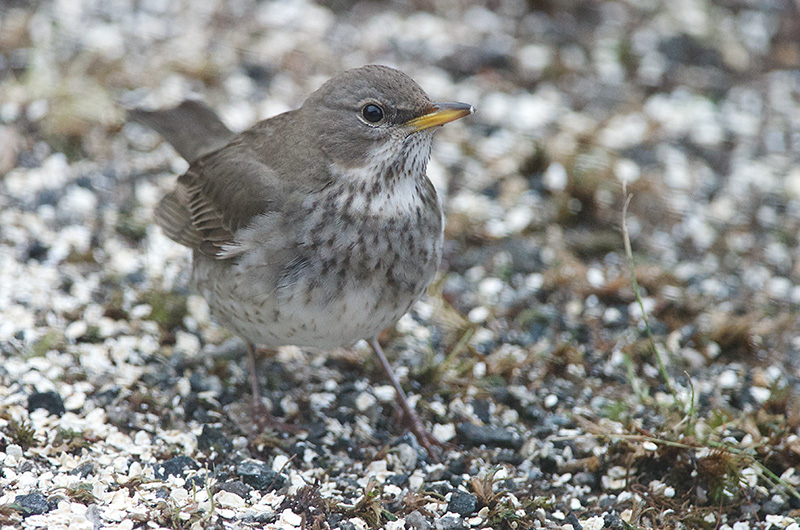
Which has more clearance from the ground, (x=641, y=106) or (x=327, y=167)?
(x=327, y=167)

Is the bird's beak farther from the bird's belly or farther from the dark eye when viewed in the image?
the bird's belly

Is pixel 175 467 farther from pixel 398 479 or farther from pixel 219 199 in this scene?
pixel 219 199

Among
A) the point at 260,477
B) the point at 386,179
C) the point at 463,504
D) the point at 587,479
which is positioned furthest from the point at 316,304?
the point at 587,479

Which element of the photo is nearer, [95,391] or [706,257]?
[95,391]

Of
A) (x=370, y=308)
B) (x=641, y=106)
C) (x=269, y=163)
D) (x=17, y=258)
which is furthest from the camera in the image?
(x=641, y=106)

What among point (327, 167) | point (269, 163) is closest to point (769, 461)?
point (327, 167)

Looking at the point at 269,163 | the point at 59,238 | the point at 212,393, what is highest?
the point at 269,163

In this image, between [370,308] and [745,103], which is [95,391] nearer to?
[370,308]
